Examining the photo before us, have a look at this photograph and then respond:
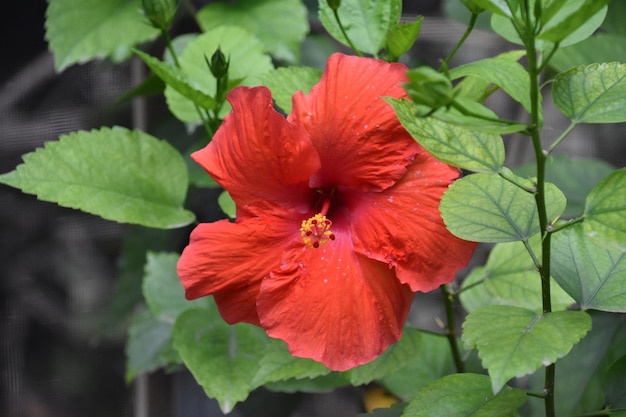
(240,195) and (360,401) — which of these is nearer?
(240,195)

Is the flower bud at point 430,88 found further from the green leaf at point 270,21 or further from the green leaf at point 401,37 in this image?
the green leaf at point 270,21

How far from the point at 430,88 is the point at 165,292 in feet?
1.72

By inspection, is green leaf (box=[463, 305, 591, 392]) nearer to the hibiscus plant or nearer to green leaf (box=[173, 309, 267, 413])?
the hibiscus plant

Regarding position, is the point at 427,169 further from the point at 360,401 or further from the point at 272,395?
the point at 360,401

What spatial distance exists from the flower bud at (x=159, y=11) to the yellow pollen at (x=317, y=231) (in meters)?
0.22

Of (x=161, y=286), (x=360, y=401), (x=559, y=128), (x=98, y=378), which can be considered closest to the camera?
(x=161, y=286)

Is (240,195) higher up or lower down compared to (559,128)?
higher up

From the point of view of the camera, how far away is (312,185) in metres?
0.57

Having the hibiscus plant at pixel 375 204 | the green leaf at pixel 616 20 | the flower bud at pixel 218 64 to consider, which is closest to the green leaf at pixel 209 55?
the hibiscus plant at pixel 375 204

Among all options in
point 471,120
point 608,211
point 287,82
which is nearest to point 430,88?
point 471,120

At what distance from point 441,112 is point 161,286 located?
1.64 ft

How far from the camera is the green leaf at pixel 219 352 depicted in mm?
631

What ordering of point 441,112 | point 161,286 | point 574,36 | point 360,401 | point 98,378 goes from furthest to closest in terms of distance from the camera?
point 98,378
point 360,401
point 161,286
point 574,36
point 441,112

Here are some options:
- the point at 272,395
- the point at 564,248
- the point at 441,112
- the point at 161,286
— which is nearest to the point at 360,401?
the point at 272,395
